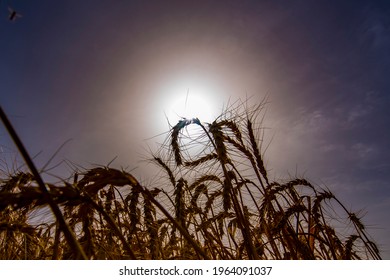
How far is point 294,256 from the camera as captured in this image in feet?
8.95

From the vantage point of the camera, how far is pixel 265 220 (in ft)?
9.87

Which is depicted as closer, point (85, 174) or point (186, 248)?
point (85, 174)

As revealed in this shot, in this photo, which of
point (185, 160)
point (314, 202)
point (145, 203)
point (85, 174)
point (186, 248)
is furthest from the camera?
point (314, 202)
